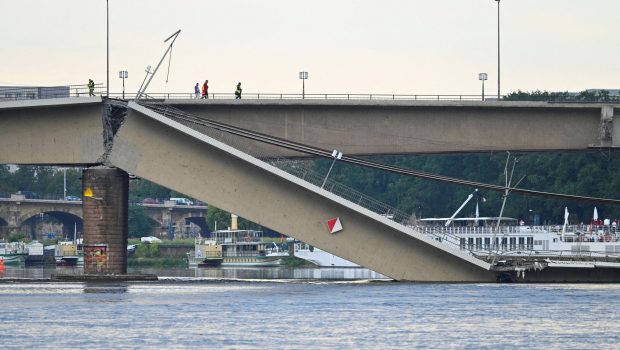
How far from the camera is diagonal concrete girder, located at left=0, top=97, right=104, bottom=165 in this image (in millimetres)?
82312

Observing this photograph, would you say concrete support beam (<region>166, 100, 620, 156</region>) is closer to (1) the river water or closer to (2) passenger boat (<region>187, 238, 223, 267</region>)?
(1) the river water

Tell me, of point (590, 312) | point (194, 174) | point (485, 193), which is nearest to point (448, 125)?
point (194, 174)

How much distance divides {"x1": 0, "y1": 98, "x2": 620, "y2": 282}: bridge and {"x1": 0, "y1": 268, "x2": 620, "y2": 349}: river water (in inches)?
93.6

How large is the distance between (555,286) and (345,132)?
13022mm

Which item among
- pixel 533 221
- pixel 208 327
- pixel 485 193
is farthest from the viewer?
pixel 485 193

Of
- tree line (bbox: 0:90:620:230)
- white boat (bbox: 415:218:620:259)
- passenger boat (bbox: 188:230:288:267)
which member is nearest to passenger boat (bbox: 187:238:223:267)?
passenger boat (bbox: 188:230:288:267)

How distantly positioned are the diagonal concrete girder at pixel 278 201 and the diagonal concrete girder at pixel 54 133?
1719 millimetres

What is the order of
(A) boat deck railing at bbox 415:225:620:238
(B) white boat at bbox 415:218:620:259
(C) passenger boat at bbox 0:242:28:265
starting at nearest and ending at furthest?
(B) white boat at bbox 415:218:620:259 → (A) boat deck railing at bbox 415:225:620:238 → (C) passenger boat at bbox 0:242:28:265

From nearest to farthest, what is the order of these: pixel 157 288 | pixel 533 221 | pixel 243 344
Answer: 1. pixel 243 344
2. pixel 157 288
3. pixel 533 221

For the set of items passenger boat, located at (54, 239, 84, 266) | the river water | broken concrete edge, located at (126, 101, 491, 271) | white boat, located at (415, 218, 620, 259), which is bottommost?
passenger boat, located at (54, 239, 84, 266)

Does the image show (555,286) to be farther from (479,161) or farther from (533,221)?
(479,161)

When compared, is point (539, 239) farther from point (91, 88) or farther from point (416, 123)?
point (91, 88)

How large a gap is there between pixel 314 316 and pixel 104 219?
87.6 feet

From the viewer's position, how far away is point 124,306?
65000mm
